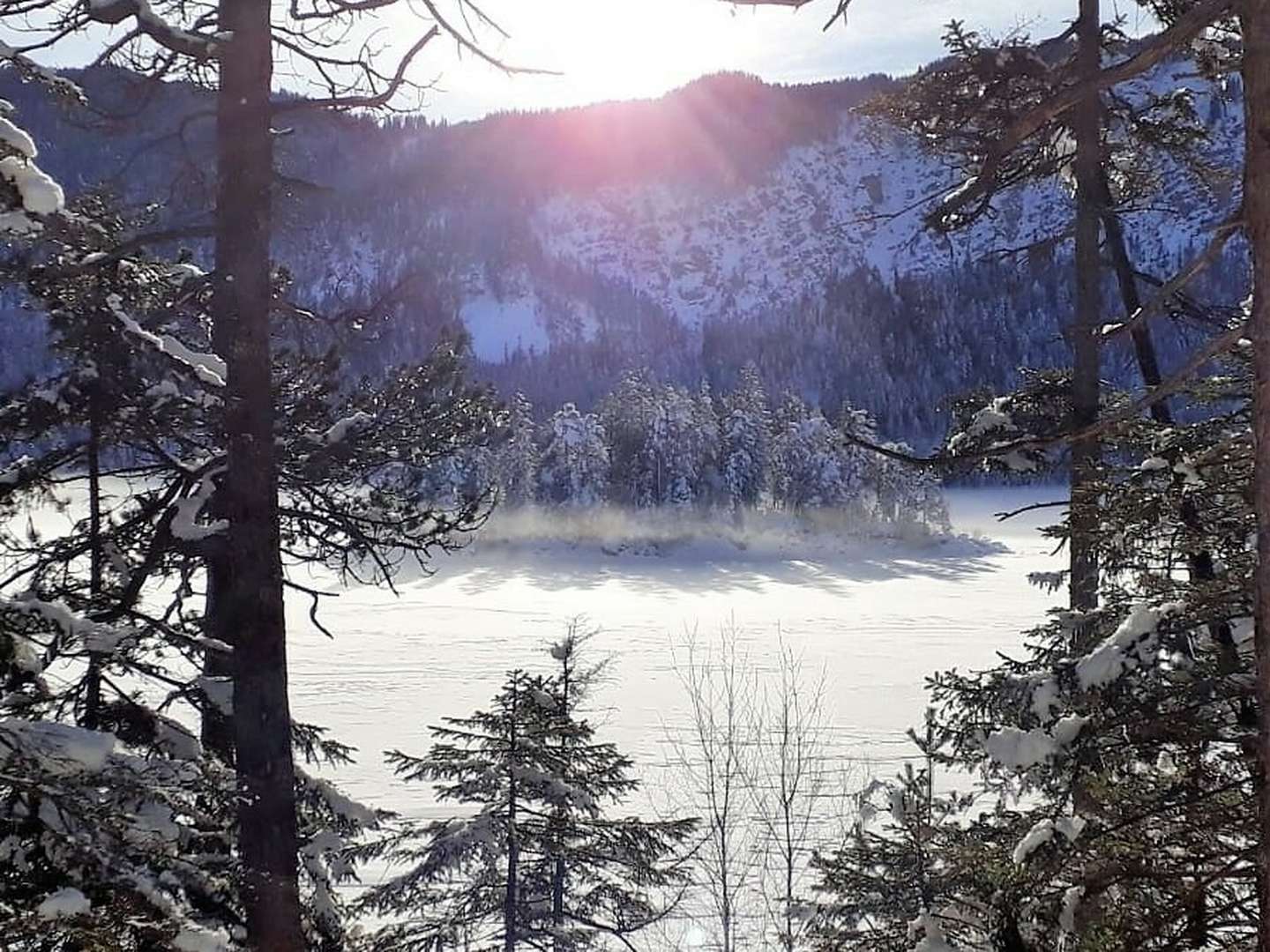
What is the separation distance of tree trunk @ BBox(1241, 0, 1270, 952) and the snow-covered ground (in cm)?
1141

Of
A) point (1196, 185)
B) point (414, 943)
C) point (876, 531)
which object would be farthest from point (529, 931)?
point (876, 531)

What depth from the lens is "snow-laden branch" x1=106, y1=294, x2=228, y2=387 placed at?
13.1ft

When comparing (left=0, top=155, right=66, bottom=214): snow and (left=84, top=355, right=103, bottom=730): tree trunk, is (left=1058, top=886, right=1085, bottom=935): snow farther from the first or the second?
(left=84, top=355, right=103, bottom=730): tree trunk

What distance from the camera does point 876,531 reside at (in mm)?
49344

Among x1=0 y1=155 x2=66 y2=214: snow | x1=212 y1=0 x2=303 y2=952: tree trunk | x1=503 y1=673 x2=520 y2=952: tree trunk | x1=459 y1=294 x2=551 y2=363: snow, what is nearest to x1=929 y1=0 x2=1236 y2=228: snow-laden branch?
x1=0 y1=155 x2=66 y2=214: snow

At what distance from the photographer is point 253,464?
13.8 feet

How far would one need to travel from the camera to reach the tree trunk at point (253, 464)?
413cm

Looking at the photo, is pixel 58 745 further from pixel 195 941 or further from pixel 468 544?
pixel 468 544

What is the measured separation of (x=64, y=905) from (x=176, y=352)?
2234 millimetres

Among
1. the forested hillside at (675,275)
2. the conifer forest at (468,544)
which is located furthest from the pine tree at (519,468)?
the conifer forest at (468,544)

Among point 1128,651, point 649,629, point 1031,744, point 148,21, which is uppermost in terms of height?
point 148,21

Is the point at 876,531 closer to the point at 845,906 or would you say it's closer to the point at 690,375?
the point at 845,906

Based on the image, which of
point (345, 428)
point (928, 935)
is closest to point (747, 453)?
point (345, 428)

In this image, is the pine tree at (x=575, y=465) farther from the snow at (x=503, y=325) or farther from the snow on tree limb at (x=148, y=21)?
the snow at (x=503, y=325)
